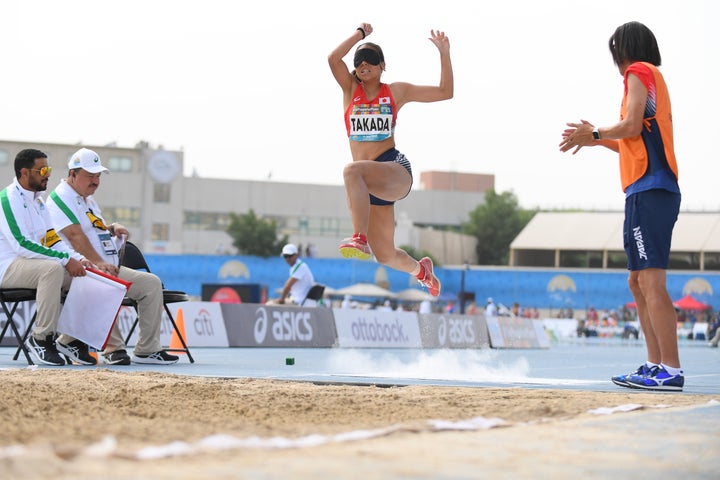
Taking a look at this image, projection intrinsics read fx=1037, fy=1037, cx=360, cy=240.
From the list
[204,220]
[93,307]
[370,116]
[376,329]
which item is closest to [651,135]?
[370,116]

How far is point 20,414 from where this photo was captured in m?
4.73

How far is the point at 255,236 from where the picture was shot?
3371 inches

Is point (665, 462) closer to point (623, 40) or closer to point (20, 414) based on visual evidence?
point (20, 414)

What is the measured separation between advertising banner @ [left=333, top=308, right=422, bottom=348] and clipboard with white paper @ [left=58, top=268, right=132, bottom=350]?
10395mm

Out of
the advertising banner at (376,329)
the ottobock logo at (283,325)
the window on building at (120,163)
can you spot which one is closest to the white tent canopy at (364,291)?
the window on building at (120,163)

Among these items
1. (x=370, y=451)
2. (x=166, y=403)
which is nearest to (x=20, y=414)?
(x=166, y=403)

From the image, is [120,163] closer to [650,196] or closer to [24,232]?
[24,232]

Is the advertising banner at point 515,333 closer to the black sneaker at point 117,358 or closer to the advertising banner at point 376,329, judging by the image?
→ the advertising banner at point 376,329

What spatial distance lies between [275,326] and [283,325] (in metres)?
0.21

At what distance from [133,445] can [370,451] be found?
79 cm

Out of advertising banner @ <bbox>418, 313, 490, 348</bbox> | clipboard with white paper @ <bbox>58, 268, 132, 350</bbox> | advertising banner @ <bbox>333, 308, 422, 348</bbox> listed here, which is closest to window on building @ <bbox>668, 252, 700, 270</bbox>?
advertising banner @ <bbox>418, 313, 490, 348</bbox>

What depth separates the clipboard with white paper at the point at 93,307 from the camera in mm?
9391

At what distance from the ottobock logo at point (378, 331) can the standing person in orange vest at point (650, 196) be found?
1310 cm

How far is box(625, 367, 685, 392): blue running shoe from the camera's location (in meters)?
7.10
